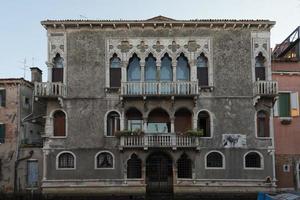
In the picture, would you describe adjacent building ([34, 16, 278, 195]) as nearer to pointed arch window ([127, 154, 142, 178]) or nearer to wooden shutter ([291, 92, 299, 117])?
pointed arch window ([127, 154, 142, 178])

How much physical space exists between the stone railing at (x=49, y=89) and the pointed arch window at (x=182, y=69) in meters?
Answer: 7.58

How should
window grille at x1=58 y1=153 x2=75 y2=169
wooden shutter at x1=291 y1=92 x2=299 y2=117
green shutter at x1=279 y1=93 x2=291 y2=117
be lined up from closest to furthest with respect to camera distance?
window grille at x1=58 y1=153 x2=75 y2=169 → wooden shutter at x1=291 y1=92 x2=299 y2=117 → green shutter at x1=279 y1=93 x2=291 y2=117

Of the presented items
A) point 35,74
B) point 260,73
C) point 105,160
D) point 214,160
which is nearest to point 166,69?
point 260,73

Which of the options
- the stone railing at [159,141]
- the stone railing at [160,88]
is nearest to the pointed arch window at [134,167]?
the stone railing at [159,141]

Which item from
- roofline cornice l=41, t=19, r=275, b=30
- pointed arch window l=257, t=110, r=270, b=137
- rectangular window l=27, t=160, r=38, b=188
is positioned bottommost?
rectangular window l=27, t=160, r=38, b=188

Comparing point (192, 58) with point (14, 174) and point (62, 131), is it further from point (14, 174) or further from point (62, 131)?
point (14, 174)

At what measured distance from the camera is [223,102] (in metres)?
31.9

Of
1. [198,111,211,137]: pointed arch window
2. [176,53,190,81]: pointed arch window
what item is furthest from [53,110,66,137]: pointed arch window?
[198,111,211,137]: pointed arch window

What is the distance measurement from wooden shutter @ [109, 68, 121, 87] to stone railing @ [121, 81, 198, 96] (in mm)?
1186

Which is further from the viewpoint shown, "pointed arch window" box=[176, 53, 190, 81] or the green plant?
"pointed arch window" box=[176, 53, 190, 81]

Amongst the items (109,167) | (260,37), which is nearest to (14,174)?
(109,167)

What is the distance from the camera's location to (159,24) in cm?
3225

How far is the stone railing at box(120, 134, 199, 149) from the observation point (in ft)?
101

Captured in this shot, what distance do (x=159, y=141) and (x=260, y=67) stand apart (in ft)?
27.2
